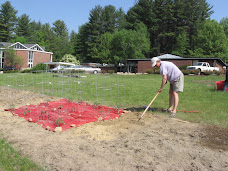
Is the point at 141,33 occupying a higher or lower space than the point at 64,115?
higher

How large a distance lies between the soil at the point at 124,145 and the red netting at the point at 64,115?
0.29 metres

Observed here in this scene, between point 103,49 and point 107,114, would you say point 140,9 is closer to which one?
point 103,49

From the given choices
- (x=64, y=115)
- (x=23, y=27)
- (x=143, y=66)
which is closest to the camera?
(x=64, y=115)

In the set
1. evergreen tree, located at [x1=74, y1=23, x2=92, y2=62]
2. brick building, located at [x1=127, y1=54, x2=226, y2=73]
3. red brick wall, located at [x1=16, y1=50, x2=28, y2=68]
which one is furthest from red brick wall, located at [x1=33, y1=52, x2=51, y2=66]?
brick building, located at [x1=127, y1=54, x2=226, y2=73]

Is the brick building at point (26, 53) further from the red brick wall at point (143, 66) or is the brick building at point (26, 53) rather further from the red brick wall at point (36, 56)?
the red brick wall at point (143, 66)

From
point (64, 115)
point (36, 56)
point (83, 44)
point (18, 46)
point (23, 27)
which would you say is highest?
point (23, 27)

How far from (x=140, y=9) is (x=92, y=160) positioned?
50.7 metres

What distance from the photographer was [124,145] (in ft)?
12.6

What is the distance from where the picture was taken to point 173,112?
602cm

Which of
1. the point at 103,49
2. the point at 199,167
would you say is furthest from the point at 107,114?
the point at 103,49

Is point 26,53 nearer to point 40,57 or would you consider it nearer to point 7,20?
point 40,57

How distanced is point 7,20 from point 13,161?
66013 mm

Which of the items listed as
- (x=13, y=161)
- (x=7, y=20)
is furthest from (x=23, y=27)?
(x=13, y=161)

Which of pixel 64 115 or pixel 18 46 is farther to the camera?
pixel 18 46
